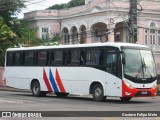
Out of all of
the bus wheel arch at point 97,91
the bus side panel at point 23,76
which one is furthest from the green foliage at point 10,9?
the bus wheel arch at point 97,91

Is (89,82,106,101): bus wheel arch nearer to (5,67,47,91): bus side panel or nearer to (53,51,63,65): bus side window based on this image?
(53,51,63,65): bus side window

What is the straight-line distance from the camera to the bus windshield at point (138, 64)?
863 inches

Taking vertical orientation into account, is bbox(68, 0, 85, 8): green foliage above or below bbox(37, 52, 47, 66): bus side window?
above

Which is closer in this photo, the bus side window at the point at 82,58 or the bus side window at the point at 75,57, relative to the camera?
the bus side window at the point at 82,58

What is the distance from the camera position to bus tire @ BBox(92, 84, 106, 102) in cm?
2273

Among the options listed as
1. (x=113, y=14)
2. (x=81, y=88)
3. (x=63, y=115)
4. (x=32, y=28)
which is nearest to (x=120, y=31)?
(x=113, y=14)

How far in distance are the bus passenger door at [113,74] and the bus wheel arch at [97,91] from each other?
42 centimetres

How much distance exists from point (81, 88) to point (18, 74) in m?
5.81

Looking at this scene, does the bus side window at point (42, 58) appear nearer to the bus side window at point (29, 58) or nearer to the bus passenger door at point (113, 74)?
the bus side window at point (29, 58)

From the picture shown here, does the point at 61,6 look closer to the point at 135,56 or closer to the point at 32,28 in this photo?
the point at 32,28

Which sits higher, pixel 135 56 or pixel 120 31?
pixel 120 31

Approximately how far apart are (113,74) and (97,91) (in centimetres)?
142

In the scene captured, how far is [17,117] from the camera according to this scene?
14.5 metres

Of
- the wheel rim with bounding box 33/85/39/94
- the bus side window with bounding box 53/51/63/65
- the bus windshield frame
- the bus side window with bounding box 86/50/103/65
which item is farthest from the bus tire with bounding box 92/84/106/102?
the wheel rim with bounding box 33/85/39/94
